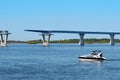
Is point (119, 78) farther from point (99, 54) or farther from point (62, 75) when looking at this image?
point (99, 54)

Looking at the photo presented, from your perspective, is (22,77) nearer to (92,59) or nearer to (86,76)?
(86,76)

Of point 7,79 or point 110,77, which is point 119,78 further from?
point 7,79

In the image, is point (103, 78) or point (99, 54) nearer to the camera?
point (103, 78)

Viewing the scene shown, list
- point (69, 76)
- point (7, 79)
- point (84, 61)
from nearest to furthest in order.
Answer: point (7, 79) < point (69, 76) < point (84, 61)

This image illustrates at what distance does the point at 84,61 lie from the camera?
81.8m

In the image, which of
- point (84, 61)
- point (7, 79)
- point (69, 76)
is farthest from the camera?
point (84, 61)

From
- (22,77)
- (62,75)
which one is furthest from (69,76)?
(22,77)

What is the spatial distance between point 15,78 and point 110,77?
31.6ft

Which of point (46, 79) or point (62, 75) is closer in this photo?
point (46, 79)

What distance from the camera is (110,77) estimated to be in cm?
4978

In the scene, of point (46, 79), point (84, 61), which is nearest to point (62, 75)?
point (46, 79)

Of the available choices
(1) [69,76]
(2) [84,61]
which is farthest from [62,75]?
(2) [84,61]

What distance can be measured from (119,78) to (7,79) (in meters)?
10.9

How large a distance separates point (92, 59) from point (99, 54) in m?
1.64
